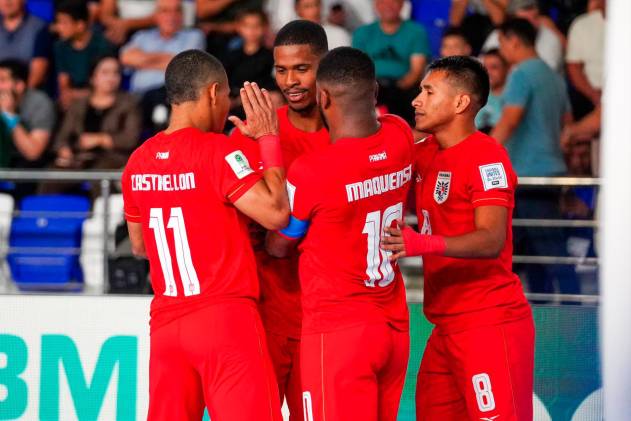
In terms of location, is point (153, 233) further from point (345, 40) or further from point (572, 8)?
point (572, 8)

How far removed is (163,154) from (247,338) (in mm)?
865

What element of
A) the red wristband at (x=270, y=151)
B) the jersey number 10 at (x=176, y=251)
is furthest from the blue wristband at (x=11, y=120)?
the red wristband at (x=270, y=151)

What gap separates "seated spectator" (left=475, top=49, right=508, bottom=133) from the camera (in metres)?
8.26

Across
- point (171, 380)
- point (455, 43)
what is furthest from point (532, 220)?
point (171, 380)

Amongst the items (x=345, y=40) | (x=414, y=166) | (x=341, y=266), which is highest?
(x=345, y=40)

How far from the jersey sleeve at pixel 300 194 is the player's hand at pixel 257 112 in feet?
0.82

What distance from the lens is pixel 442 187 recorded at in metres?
4.73

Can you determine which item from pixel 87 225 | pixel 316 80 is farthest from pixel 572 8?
pixel 316 80

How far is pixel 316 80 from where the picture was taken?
4.52 meters

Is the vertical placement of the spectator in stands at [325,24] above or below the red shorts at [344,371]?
above

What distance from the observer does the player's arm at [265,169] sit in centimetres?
436

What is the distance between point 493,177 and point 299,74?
1.03m

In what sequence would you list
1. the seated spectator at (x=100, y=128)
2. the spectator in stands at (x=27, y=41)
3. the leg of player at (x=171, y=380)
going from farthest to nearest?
1. the spectator in stands at (x=27, y=41)
2. the seated spectator at (x=100, y=128)
3. the leg of player at (x=171, y=380)

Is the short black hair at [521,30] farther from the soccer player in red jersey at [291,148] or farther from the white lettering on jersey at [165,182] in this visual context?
the white lettering on jersey at [165,182]
